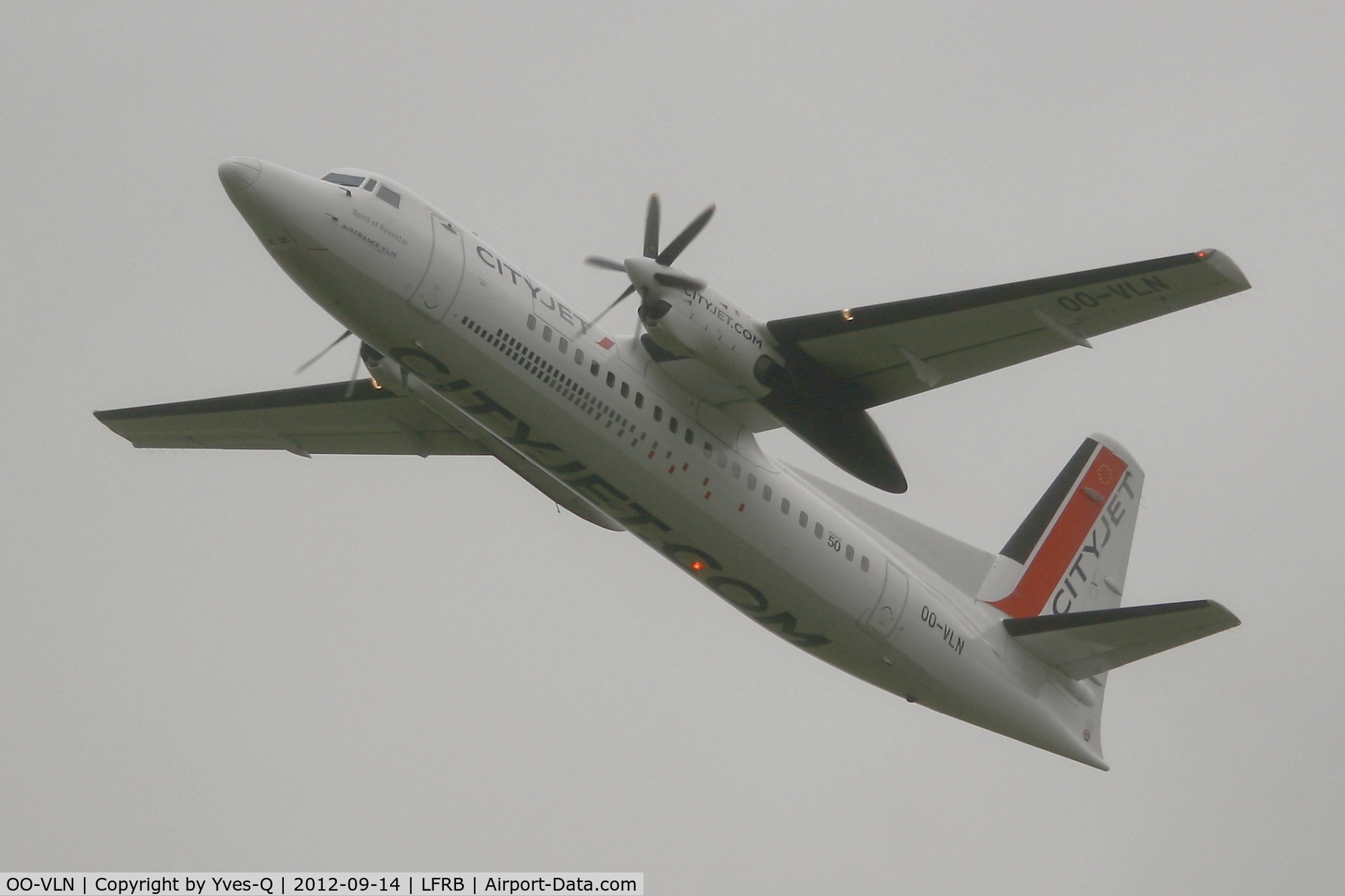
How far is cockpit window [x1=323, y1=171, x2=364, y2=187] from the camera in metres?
15.0

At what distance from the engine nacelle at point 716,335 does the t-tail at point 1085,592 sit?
5.65 m

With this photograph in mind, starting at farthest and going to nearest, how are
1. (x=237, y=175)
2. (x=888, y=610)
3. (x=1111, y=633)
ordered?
1. (x=1111, y=633)
2. (x=888, y=610)
3. (x=237, y=175)

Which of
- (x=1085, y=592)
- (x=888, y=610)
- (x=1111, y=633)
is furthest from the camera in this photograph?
(x=1085, y=592)

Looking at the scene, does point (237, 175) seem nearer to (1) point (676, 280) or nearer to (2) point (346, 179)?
(2) point (346, 179)

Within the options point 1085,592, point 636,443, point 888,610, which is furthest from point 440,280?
point 1085,592

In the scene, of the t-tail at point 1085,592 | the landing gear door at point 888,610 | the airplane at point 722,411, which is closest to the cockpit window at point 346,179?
the airplane at point 722,411

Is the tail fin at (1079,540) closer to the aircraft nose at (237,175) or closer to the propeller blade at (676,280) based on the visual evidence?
the propeller blade at (676,280)

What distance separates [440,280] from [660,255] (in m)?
2.40

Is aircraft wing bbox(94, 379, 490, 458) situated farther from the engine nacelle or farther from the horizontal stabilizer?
the horizontal stabilizer

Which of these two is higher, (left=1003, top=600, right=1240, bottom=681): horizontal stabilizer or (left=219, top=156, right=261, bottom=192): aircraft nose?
(left=219, top=156, right=261, bottom=192): aircraft nose

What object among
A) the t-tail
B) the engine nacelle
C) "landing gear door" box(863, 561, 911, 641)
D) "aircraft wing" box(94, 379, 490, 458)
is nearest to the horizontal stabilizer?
the t-tail

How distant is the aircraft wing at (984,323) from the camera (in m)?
14.4

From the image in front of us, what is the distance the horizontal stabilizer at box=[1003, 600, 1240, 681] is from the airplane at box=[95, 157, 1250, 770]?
0.12 feet

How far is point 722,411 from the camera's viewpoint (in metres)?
17.0
